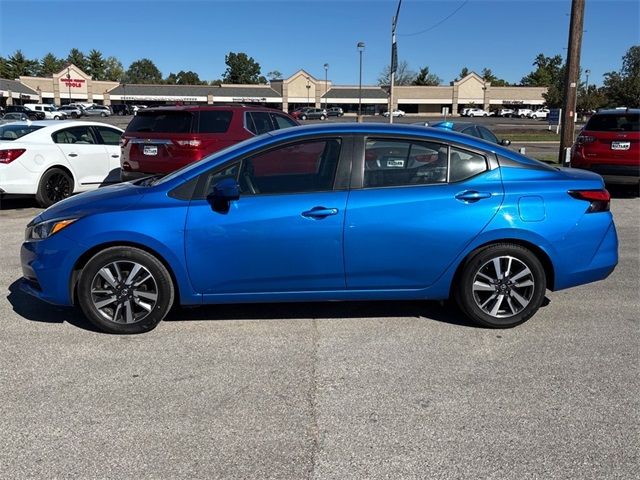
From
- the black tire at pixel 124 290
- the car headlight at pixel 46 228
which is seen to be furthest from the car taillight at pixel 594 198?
the car headlight at pixel 46 228

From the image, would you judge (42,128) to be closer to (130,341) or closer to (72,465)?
(130,341)

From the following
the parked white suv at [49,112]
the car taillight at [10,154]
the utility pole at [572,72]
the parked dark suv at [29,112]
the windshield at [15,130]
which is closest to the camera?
the car taillight at [10,154]

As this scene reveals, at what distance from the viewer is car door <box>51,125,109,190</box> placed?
10.2 metres

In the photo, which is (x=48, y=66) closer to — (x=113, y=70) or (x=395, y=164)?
(x=113, y=70)

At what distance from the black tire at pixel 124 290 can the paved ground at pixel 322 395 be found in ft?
0.46

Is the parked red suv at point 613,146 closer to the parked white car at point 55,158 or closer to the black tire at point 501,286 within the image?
the black tire at point 501,286

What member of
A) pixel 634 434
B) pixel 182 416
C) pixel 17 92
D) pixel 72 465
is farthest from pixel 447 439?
pixel 17 92

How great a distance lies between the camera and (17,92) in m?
89.0

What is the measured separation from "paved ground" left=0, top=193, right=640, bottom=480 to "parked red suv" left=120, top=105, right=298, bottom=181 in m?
4.63

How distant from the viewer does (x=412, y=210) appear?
4359 millimetres

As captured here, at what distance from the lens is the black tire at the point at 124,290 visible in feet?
14.1

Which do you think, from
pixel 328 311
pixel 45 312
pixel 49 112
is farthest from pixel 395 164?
pixel 49 112

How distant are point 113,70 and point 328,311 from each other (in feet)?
528

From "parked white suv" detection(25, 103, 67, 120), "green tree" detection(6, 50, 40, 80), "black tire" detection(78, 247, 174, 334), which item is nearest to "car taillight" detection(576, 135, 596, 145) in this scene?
"black tire" detection(78, 247, 174, 334)
